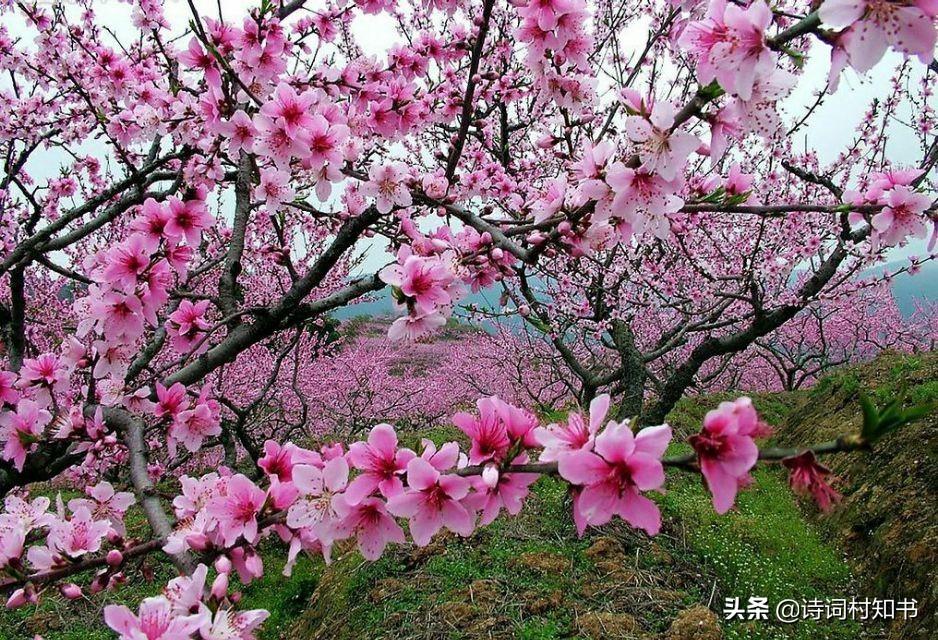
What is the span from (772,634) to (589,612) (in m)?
1.07

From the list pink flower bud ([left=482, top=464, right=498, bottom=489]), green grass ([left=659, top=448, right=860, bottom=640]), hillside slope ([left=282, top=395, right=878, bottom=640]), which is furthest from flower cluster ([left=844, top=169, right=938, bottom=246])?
green grass ([left=659, top=448, right=860, bottom=640])

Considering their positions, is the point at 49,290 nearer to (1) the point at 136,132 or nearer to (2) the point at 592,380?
(1) the point at 136,132

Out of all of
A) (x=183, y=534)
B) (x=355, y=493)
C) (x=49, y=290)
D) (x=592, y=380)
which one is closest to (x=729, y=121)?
(x=355, y=493)

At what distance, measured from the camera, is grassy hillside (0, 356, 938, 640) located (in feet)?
10.3

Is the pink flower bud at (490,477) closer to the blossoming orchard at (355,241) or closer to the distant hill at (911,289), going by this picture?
the blossoming orchard at (355,241)

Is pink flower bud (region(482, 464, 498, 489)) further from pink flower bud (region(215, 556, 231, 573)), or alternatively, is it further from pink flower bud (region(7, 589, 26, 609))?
pink flower bud (region(7, 589, 26, 609))

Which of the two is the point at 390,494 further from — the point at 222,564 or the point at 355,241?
the point at 355,241

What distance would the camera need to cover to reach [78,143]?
5.12m

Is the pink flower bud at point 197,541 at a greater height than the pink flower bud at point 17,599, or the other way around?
the pink flower bud at point 197,541

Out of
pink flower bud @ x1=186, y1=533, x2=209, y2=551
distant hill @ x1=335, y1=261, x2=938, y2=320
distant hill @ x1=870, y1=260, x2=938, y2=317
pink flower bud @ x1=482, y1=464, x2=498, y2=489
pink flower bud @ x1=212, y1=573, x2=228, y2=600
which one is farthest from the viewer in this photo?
distant hill @ x1=870, y1=260, x2=938, y2=317

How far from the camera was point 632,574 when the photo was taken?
349 cm

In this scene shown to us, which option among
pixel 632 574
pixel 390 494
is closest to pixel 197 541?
pixel 390 494

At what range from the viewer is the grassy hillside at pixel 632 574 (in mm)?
3146

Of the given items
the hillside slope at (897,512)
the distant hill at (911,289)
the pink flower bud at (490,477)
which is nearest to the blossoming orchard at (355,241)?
the pink flower bud at (490,477)
